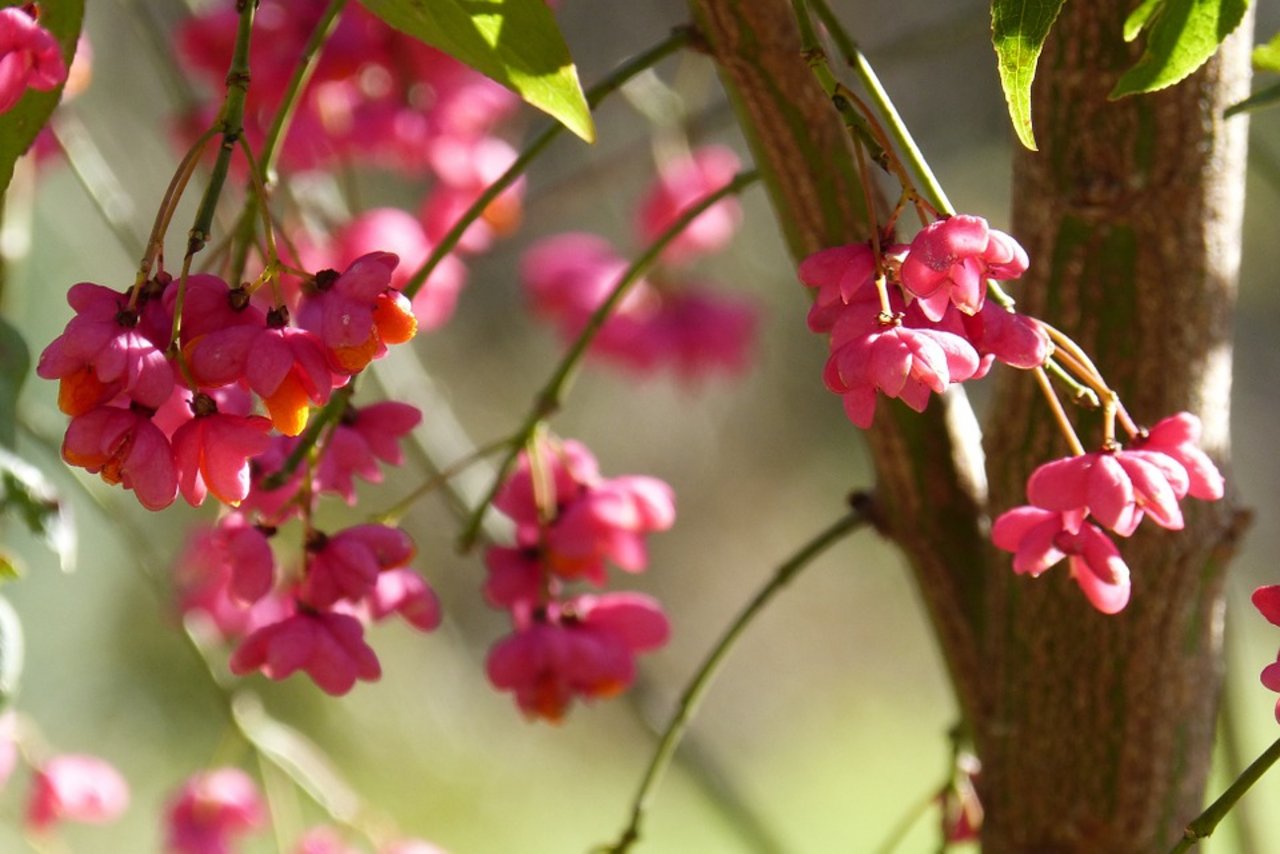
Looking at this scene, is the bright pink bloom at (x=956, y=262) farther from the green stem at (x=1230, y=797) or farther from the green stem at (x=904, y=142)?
the green stem at (x=1230, y=797)

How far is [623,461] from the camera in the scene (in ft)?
14.3

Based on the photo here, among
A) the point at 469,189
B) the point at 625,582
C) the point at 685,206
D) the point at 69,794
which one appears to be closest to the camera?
the point at 69,794

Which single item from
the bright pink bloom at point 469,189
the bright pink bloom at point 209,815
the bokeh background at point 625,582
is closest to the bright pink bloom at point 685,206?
the bright pink bloom at point 469,189

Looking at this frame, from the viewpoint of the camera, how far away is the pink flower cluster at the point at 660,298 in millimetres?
1384

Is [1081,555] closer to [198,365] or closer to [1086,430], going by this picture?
[1086,430]

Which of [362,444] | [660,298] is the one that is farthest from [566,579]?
[660,298]

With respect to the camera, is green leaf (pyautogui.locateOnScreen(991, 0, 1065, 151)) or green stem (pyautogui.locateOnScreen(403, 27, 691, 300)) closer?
green leaf (pyautogui.locateOnScreen(991, 0, 1065, 151))

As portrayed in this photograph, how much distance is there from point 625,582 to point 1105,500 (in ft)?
12.4

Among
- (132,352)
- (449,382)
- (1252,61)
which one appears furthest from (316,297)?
(449,382)

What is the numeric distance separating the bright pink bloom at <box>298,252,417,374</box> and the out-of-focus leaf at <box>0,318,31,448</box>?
0.17 meters

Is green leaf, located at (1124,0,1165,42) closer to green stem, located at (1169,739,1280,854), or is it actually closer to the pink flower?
green stem, located at (1169,739,1280,854)

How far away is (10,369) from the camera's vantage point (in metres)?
0.60

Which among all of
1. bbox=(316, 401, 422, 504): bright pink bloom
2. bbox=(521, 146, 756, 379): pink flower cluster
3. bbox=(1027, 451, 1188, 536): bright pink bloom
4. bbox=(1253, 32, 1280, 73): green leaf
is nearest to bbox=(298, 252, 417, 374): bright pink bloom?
bbox=(316, 401, 422, 504): bright pink bloom

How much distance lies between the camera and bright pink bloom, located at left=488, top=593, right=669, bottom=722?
70cm
